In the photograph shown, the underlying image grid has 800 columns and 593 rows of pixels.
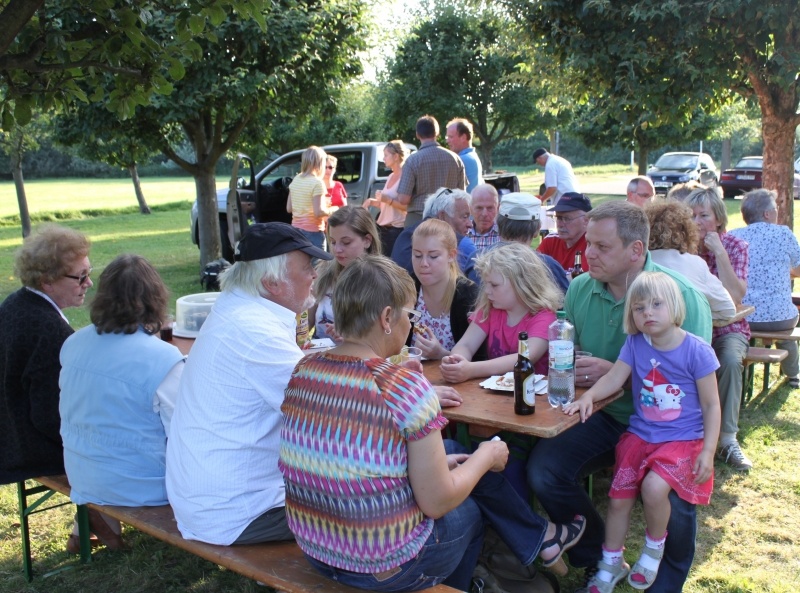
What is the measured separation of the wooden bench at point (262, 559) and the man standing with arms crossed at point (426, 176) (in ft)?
15.9

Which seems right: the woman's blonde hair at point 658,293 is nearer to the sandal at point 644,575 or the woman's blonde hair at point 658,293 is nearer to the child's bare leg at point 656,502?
the child's bare leg at point 656,502

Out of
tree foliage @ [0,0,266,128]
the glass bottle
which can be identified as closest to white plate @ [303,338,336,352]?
the glass bottle

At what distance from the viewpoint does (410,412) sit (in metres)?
2.12

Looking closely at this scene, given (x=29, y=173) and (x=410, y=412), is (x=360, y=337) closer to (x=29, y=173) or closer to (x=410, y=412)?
(x=410, y=412)

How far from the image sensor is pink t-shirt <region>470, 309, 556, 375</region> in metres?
3.43

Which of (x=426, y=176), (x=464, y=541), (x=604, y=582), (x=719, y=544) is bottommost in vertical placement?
(x=719, y=544)

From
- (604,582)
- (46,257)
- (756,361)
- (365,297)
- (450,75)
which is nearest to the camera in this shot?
(365,297)

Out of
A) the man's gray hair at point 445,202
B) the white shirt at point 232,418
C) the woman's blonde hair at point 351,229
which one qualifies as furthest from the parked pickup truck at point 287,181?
the white shirt at point 232,418

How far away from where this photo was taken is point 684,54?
637 cm

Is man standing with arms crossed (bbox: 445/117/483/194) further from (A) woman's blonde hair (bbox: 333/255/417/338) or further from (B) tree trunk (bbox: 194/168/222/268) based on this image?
(A) woman's blonde hair (bbox: 333/255/417/338)

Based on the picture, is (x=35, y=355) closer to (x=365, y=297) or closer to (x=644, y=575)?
(x=365, y=297)

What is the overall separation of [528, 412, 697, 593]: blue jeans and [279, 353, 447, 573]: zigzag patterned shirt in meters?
1.05

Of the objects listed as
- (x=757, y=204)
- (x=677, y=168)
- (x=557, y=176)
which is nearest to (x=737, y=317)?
(x=757, y=204)

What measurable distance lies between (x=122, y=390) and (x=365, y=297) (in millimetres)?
1302
